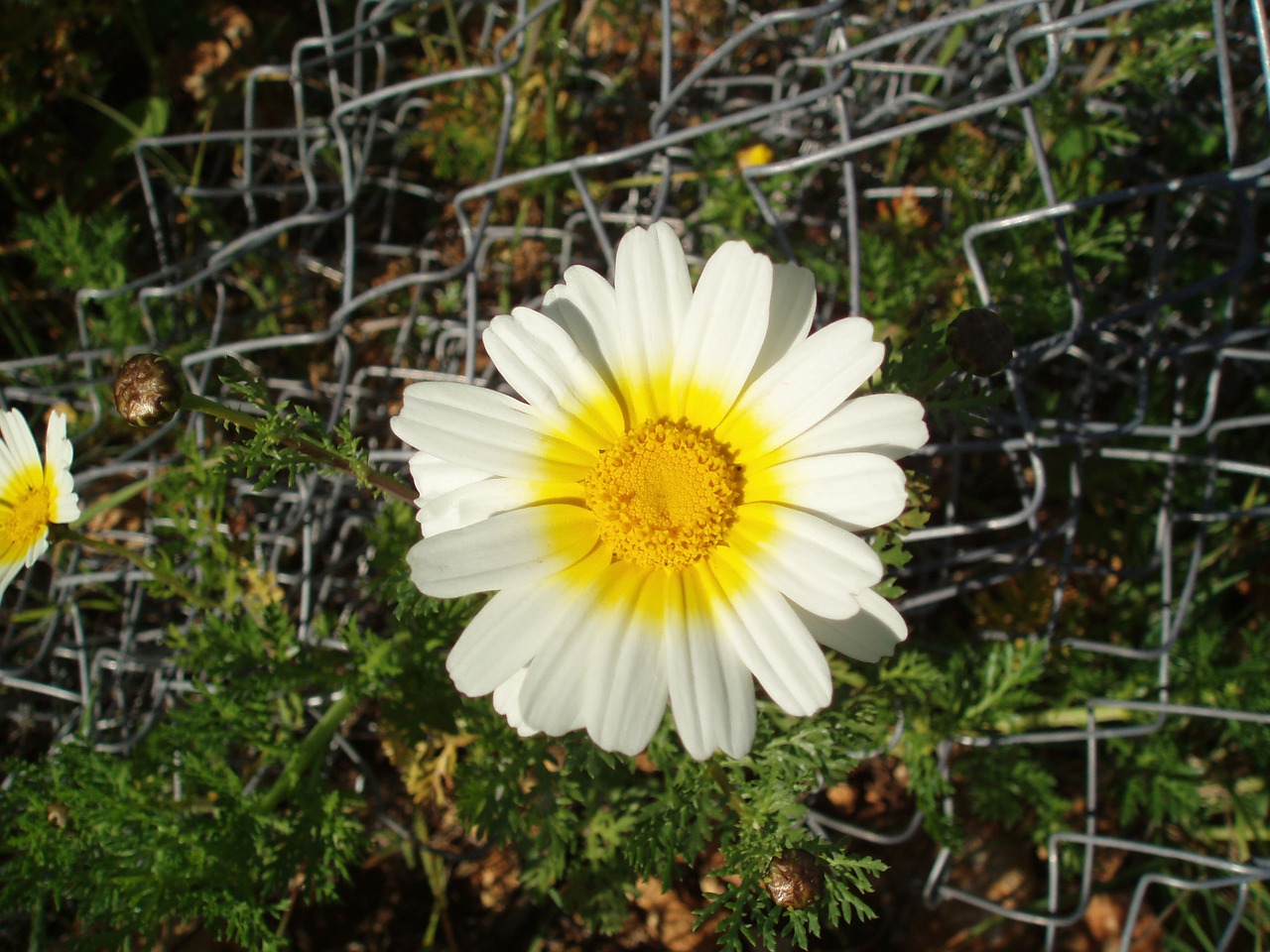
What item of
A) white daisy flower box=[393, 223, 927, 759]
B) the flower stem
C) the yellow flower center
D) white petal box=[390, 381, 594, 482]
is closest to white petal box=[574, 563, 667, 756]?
white daisy flower box=[393, 223, 927, 759]

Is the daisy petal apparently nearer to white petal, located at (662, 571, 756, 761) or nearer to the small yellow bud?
white petal, located at (662, 571, 756, 761)

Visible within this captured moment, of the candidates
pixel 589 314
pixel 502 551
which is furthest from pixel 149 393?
pixel 589 314

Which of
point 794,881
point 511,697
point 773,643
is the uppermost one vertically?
point 773,643

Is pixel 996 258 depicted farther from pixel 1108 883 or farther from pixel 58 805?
pixel 58 805

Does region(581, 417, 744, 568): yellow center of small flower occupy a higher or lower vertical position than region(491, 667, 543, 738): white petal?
higher

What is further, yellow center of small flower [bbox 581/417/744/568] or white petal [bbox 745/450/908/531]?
yellow center of small flower [bbox 581/417/744/568]

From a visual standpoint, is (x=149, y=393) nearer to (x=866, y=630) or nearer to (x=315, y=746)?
(x=315, y=746)
